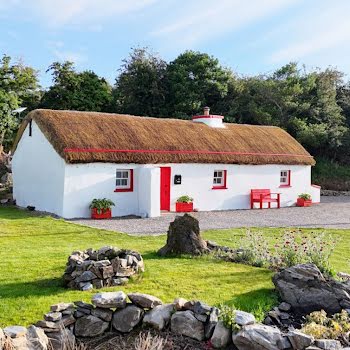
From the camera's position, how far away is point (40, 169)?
2044 centimetres

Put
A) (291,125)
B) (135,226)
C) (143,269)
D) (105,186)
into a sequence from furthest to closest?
(291,125), (105,186), (135,226), (143,269)

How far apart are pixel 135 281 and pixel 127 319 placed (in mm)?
2307

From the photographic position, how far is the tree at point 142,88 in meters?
38.7

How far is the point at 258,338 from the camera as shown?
5348mm

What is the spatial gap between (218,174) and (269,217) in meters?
4.11

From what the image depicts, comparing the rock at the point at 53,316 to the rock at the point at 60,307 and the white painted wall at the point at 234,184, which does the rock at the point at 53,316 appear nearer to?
the rock at the point at 60,307

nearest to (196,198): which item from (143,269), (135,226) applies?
(135,226)

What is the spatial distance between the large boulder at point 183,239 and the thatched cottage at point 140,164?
8665 mm

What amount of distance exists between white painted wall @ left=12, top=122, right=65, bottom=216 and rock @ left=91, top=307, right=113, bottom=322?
12.9 metres

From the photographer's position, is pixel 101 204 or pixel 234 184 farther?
pixel 234 184

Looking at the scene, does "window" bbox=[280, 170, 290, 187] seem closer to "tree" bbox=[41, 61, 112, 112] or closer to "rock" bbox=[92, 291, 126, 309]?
"tree" bbox=[41, 61, 112, 112]

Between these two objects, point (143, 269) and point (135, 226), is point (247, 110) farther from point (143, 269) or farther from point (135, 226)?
point (143, 269)

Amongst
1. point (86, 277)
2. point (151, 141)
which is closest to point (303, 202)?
point (151, 141)

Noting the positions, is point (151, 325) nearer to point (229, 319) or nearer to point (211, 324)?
point (211, 324)
